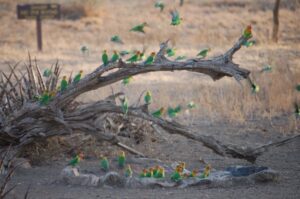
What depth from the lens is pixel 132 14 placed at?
1014 inches

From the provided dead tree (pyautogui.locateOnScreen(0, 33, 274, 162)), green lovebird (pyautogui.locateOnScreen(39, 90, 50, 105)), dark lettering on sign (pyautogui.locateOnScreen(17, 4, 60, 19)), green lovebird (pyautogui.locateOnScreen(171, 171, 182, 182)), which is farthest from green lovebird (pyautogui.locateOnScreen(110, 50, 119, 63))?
dark lettering on sign (pyautogui.locateOnScreen(17, 4, 60, 19))

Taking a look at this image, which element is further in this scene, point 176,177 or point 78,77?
point 78,77

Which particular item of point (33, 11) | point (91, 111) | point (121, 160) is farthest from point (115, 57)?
point (33, 11)

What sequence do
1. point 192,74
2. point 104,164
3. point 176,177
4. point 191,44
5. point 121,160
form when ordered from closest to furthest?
1. point 176,177
2. point 104,164
3. point 121,160
4. point 192,74
5. point 191,44

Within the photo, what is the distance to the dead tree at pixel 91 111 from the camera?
7.00 meters

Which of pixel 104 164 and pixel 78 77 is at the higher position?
pixel 78 77

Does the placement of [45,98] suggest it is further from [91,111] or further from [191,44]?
[191,44]

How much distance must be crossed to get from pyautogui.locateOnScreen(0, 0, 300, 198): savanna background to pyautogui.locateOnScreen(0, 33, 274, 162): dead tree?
41 cm

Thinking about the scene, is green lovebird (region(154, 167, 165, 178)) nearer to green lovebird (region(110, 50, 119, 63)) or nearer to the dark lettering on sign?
green lovebird (region(110, 50, 119, 63))

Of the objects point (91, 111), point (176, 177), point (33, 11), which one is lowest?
point (176, 177)

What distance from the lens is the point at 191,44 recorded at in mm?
20469

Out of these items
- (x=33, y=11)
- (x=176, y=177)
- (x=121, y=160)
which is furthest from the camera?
(x=33, y=11)

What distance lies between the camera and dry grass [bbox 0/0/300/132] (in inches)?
449

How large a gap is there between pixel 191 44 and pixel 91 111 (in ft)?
43.9
